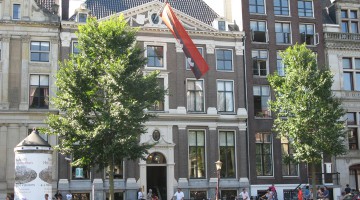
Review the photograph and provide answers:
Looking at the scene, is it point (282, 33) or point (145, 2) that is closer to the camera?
point (145, 2)

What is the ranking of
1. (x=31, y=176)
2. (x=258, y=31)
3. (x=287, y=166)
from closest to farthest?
(x=31, y=176), (x=287, y=166), (x=258, y=31)

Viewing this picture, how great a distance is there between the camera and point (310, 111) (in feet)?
124

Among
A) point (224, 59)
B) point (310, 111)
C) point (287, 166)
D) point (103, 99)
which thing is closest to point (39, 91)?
point (103, 99)

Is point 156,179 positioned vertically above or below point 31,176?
below

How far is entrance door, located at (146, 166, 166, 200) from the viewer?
4322cm

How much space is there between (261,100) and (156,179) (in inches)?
449

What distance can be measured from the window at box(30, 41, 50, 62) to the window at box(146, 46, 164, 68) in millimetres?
8125

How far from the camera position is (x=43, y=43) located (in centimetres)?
4231

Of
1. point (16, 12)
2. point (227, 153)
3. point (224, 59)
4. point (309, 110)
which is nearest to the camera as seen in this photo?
point (309, 110)

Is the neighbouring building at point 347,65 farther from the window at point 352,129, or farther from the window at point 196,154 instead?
the window at point 196,154

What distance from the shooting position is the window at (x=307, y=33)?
48.4 metres

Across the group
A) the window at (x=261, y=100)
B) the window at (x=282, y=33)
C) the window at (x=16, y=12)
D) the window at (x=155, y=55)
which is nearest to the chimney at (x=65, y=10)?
the window at (x=16, y=12)

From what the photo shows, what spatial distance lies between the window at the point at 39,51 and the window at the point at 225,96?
47.2ft

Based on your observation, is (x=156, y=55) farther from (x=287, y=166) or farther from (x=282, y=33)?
(x=287, y=166)
